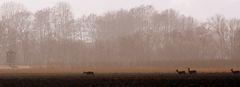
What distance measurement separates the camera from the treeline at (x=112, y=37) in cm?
10725

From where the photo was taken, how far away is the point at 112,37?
121250mm

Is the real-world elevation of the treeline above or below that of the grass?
above

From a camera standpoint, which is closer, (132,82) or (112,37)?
(132,82)

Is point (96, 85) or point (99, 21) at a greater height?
point (99, 21)

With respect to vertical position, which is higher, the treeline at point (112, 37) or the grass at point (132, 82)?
the treeline at point (112, 37)

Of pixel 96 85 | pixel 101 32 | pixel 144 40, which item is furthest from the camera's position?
pixel 101 32

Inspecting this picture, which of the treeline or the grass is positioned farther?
the treeline

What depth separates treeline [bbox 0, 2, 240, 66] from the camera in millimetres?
107250

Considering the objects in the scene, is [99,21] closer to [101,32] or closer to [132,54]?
[101,32]

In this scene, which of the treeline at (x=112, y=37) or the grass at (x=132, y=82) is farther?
the treeline at (x=112, y=37)

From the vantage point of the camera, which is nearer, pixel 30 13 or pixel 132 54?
pixel 132 54

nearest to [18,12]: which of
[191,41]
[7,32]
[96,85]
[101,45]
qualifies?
[7,32]

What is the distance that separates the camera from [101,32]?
126375mm

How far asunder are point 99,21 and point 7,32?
26716 millimetres
